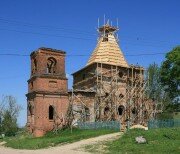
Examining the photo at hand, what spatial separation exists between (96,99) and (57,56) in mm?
6097

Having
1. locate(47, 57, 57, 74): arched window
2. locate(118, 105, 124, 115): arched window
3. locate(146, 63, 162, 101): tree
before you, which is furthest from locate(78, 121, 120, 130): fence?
locate(146, 63, 162, 101): tree

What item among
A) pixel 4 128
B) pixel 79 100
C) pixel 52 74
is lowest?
pixel 4 128

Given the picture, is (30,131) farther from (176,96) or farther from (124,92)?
(176,96)

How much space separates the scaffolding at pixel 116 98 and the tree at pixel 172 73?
457 centimetres

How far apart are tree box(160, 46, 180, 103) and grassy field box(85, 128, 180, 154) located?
12594mm

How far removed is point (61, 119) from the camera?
39.2 m

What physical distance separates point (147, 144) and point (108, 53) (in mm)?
23757

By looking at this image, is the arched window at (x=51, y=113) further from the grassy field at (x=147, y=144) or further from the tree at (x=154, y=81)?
the tree at (x=154, y=81)

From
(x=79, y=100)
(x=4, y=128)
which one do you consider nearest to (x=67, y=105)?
(x=79, y=100)

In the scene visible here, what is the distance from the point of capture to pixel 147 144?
23953mm

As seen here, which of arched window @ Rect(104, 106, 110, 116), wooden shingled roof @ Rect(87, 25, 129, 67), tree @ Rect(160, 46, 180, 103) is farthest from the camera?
wooden shingled roof @ Rect(87, 25, 129, 67)

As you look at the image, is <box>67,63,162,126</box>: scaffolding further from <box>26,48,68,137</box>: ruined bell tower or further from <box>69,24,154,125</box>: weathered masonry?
<box>26,48,68,137</box>: ruined bell tower

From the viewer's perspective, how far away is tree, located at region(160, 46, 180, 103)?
39.1 meters

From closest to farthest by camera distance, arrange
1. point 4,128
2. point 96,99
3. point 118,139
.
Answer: point 118,139, point 96,99, point 4,128
